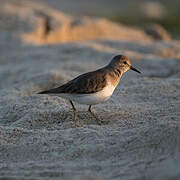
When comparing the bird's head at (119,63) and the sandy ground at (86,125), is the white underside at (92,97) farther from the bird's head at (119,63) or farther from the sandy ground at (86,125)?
the bird's head at (119,63)

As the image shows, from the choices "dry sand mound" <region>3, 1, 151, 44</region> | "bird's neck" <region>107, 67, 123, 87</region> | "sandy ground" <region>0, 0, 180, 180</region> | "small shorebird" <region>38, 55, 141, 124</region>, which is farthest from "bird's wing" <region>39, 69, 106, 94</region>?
"dry sand mound" <region>3, 1, 151, 44</region>

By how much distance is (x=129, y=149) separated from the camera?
412cm

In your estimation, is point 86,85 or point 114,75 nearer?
point 86,85

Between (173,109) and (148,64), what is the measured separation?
3.61m

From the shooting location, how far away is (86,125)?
505 centimetres

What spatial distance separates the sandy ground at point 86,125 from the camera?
379 cm

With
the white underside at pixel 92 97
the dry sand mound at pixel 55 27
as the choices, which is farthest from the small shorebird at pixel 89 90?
the dry sand mound at pixel 55 27

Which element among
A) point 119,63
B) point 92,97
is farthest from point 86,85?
point 119,63

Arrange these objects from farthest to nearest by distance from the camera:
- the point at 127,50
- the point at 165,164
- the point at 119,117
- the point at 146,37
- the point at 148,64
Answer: the point at 146,37 → the point at 127,50 → the point at 148,64 → the point at 119,117 → the point at 165,164

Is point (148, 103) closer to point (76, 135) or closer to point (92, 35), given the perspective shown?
point (76, 135)

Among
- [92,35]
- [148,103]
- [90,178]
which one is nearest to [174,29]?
[92,35]

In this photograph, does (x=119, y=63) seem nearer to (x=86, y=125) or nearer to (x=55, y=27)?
(x=86, y=125)

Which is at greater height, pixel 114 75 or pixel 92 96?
pixel 114 75

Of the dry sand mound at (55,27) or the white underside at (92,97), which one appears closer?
the white underside at (92,97)
